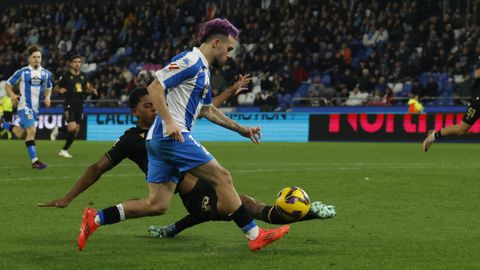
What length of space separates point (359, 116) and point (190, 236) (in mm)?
22057

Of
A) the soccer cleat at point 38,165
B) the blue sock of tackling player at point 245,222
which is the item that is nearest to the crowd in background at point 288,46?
the soccer cleat at point 38,165

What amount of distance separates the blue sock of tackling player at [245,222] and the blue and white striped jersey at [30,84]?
39.8 feet

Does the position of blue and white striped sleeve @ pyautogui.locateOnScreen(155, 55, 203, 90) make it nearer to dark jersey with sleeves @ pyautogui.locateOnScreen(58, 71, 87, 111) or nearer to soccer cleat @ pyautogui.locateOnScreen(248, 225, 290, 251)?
soccer cleat @ pyautogui.locateOnScreen(248, 225, 290, 251)

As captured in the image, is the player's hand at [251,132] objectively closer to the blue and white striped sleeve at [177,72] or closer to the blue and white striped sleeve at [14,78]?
the blue and white striped sleeve at [177,72]

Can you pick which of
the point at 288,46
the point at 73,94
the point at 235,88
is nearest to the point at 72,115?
the point at 73,94

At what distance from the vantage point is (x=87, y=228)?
24.3 feet

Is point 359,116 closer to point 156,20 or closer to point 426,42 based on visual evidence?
point 426,42

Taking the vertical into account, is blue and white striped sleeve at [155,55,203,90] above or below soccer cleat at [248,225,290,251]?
above

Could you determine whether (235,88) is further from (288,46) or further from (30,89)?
(288,46)

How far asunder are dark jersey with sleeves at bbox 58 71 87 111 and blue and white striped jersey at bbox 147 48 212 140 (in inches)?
595

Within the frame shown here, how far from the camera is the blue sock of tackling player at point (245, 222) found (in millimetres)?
7324

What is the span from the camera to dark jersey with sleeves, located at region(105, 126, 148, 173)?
825cm

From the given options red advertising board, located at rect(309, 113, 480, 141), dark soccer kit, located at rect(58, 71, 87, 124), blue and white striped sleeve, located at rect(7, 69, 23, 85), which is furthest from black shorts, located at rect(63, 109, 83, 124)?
red advertising board, located at rect(309, 113, 480, 141)

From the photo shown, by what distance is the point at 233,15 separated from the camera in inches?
1565
